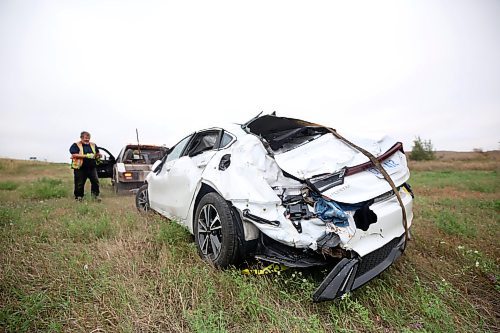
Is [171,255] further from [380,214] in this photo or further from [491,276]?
[491,276]

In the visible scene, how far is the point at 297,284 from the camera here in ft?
7.33

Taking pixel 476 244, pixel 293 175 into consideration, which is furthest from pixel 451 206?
pixel 293 175

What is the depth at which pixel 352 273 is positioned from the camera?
176 cm

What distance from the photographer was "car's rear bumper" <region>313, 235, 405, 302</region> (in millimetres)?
1694

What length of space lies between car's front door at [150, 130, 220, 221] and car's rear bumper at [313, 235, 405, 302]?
1.64 meters

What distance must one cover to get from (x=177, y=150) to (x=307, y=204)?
7.89 feet

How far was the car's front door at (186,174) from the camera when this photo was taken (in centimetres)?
296

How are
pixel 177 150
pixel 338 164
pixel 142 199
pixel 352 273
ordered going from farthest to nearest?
pixel 142 199
pixel 177 150
pixel 338 164
pixel 352 273

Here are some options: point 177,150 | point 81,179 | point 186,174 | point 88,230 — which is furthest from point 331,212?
point 81,179

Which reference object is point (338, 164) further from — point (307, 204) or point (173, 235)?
point (173, 235)

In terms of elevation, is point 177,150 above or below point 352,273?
above

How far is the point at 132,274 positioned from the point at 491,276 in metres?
3.17

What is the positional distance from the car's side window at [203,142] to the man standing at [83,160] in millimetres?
4047

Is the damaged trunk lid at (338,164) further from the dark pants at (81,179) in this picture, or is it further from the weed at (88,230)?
the dark pants at (81,179)
